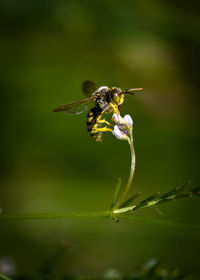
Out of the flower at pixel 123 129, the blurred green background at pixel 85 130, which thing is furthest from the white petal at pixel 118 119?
the blurred green background at pixel 85 130

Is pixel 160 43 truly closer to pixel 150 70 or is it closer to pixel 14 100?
pixel 150 70

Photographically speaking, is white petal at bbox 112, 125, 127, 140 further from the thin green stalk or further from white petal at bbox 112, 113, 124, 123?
the thin green stalk

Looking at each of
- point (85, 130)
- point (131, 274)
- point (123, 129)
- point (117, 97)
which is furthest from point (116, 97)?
point (85, 130)

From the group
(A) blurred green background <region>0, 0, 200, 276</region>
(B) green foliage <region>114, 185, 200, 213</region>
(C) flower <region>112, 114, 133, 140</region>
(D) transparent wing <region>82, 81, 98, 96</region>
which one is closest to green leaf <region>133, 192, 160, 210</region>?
(B) green foliage <region>114, 185, 200, 213</region>

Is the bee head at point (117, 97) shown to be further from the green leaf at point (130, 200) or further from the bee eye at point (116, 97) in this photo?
the green leaf at point (130, 200)

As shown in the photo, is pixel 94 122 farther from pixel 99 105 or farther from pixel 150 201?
pixel 150 201

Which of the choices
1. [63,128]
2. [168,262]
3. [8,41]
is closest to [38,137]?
[63,128]
